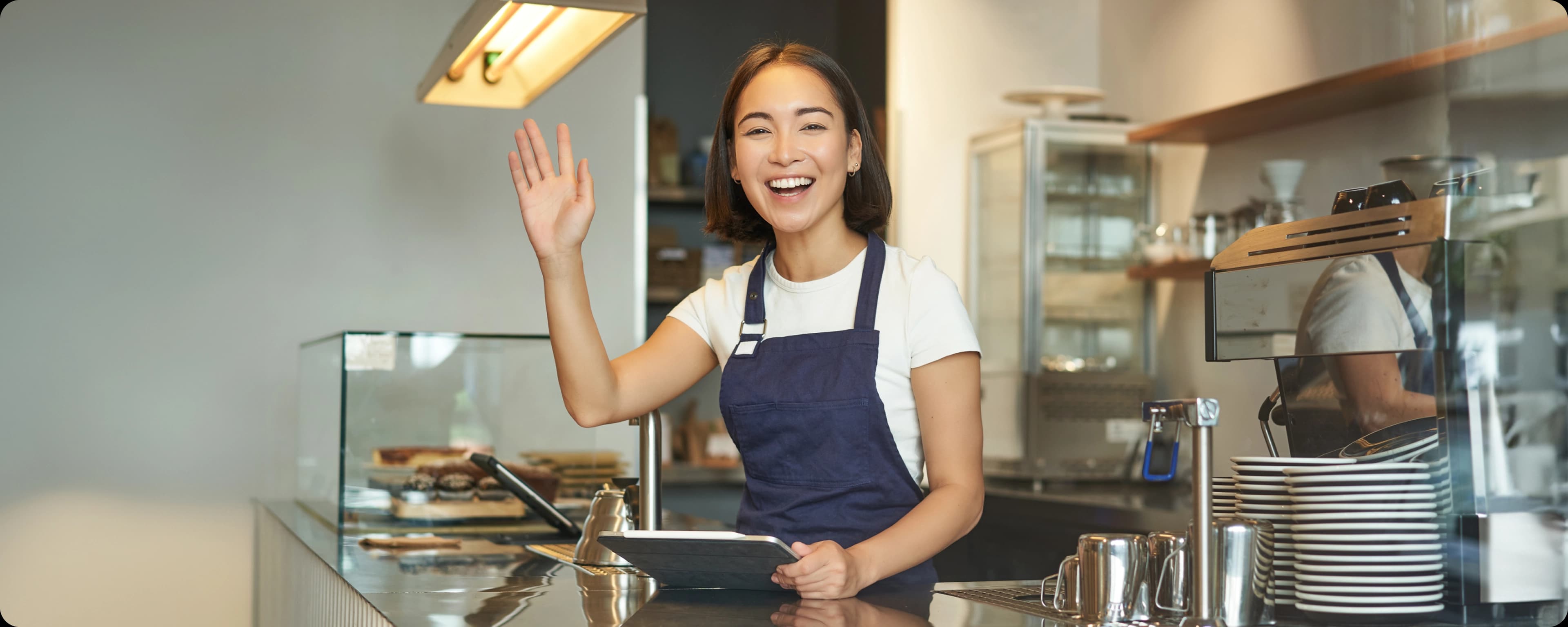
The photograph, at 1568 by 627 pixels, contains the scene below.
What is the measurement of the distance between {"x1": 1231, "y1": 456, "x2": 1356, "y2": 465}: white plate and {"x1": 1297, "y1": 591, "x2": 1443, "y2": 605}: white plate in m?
0.12

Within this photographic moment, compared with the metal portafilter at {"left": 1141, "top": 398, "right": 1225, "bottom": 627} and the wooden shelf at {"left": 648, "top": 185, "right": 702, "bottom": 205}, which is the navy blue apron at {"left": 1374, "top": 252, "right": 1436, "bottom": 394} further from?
the wooden shelf at {"left": 648, "top": 185, "right": 702, "bottom": 205}

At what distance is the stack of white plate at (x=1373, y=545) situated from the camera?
1186 millimetres

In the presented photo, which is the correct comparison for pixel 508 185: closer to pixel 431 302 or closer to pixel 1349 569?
pixel 431 302

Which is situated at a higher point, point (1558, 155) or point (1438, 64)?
point (1438, 64)

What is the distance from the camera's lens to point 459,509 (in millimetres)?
2229

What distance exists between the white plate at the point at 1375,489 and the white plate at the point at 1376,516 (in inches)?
0.7

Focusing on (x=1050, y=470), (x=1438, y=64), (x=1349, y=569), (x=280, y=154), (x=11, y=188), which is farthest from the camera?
(x=1050, y=470)

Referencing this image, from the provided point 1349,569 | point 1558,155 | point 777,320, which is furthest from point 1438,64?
point 777,320

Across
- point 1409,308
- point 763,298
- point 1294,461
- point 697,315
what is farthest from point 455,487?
point 1409,308

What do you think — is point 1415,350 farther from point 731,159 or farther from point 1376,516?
point 731,159

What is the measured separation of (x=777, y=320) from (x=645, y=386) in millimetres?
177

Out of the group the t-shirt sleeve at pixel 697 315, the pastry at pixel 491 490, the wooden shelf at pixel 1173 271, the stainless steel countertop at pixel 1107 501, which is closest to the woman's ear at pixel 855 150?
the t-shirt sleeve at pixel 697 315

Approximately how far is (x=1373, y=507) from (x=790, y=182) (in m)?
0.67

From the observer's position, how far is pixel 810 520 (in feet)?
4.66
